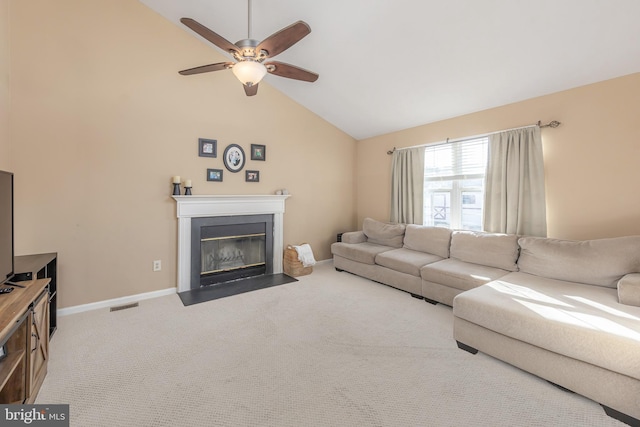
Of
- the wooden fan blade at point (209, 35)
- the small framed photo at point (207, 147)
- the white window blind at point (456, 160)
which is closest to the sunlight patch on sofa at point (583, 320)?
the white window blind at point (456, 160)

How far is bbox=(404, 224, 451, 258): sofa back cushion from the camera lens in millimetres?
3578

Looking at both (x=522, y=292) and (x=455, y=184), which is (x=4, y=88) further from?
(x=455, y=184)

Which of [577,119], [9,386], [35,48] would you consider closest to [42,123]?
[35,48]

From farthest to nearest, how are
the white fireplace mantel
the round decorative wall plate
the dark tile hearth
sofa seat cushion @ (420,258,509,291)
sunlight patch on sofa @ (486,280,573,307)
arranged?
1. the round decorative wall plate
2. the white fireplace mantel
3. the dark tile hearth
4. sofa seat cushion @ (420,258,509,291)
5. sunlight patch on sofa @ (486,280,573,307)

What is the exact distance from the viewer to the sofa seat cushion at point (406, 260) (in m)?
3.28

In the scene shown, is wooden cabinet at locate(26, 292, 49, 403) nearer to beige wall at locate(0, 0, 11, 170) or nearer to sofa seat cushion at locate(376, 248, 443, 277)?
beige wall at locate(0, 0, 11, 170)

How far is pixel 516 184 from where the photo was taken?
3.18m

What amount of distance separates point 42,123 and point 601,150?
557cm

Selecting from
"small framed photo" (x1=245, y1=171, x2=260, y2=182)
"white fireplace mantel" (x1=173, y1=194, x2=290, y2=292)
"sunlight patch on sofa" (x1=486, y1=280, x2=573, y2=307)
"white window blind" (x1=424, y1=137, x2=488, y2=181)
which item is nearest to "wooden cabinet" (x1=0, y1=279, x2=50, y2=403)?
"white fireplace mantel" (x1=173, y1=194, x2=290, y2=292)

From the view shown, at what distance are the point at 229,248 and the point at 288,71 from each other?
2.57 meters

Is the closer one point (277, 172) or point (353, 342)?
point (353, 342)

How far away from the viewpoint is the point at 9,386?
4.68 ft

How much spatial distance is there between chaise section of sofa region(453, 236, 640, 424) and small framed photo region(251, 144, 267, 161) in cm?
319

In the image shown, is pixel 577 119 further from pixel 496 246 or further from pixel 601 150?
pixel 496 246
